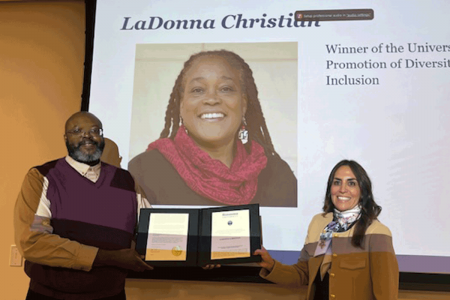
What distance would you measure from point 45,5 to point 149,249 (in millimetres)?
2015

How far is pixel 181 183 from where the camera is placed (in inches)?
102

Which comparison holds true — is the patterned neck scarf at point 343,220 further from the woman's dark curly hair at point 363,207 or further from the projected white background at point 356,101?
the projected white background at point 356,101

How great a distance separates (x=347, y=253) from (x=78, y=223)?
1.21 metres

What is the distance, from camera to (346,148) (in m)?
2.48

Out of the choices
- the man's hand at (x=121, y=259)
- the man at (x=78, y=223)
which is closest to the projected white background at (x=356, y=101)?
the man at (x=78, y=223)

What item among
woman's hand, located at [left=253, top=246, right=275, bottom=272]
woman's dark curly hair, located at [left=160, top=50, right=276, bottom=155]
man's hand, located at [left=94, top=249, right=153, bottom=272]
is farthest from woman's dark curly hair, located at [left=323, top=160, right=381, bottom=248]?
man's hand, located at [left=94, top=249, right=153, bottom=272]

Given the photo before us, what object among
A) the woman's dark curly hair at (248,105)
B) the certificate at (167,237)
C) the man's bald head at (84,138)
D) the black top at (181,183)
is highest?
the woman's dark curly hair at (248,105)

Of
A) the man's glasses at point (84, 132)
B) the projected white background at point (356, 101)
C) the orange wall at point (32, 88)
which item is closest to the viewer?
the man's glasses at point (84, 132)

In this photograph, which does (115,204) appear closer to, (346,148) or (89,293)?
(89,293)

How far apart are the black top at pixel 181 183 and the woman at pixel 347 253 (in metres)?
0.35

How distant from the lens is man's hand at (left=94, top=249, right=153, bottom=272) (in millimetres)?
1928

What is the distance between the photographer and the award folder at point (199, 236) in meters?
2.10

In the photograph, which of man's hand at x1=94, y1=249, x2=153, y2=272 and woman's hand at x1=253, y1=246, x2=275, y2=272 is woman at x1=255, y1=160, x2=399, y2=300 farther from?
man's hand at x1=94, y1=249, x2=153, y2=272

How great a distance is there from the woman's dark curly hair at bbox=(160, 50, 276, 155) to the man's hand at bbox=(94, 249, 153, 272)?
839 mm
